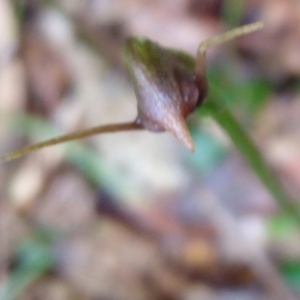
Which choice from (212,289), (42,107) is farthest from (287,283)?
(42,107)

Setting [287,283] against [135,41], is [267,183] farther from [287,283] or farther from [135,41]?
[287,283]

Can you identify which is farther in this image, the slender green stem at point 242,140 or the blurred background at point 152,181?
the blurred background at point 152,181

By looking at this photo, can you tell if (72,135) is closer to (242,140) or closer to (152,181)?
(242,140)

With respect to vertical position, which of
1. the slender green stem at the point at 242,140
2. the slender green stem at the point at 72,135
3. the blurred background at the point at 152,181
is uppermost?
the blurred background at the point at 152,181

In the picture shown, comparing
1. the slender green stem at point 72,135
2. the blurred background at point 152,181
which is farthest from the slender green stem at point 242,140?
the blurred background at point 152,181

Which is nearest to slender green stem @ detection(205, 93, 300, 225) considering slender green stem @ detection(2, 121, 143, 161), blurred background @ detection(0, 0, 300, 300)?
slender green stem @ detection(2, 121, 143, 161)

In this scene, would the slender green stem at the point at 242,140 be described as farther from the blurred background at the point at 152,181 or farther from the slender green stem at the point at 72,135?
the blurred background at the point at 152,181

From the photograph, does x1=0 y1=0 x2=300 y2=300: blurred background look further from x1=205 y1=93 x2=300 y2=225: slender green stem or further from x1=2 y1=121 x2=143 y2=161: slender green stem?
x1=2 y1=121 x2=143 y2=161: slender green stem

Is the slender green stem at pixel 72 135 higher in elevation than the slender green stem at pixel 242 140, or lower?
lower

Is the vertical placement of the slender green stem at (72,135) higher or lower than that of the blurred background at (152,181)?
lower
